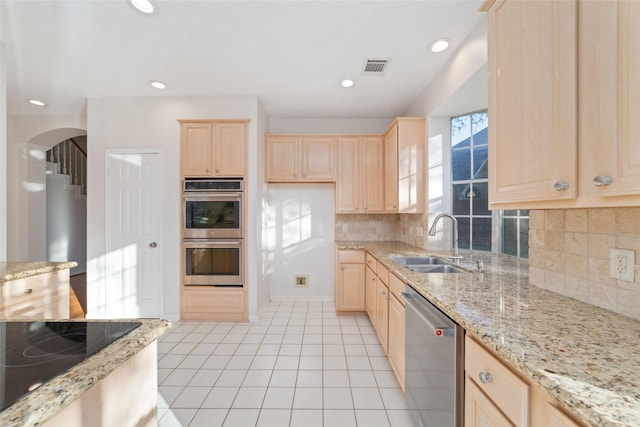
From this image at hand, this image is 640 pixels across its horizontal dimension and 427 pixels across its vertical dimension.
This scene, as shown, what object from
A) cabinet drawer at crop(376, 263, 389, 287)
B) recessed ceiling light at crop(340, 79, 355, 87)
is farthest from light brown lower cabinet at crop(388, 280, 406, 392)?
recessed ceiling light at crop(340, 79, 355, 87)

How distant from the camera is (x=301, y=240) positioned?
4.01 m

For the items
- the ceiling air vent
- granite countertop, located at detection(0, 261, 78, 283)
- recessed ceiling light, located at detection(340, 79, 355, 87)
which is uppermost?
the ceiling air vent

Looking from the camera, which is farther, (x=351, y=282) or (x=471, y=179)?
(x=351, y=282)

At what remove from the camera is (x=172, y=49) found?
2338mm

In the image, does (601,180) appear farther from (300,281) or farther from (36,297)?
(300,281)

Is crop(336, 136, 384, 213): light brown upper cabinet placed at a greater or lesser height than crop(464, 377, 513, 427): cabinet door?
greater

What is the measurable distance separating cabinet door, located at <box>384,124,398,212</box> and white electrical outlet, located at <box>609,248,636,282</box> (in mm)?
2202

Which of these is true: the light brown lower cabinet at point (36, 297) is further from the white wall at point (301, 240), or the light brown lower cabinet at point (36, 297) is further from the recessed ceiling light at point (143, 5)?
the white wall at point (301, 240)

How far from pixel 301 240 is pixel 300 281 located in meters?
0.61

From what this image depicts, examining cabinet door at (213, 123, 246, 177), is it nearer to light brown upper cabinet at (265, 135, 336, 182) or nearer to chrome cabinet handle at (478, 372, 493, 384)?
light brown upper cabinet at (265, 135, 336, 182)

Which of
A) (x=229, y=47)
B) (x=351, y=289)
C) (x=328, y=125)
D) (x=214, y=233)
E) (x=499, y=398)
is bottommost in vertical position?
(x=351, y=289)

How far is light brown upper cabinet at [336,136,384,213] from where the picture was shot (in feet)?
12.1

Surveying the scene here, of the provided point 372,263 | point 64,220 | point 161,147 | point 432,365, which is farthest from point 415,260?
point 64,220

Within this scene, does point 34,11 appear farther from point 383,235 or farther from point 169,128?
point 383,235
